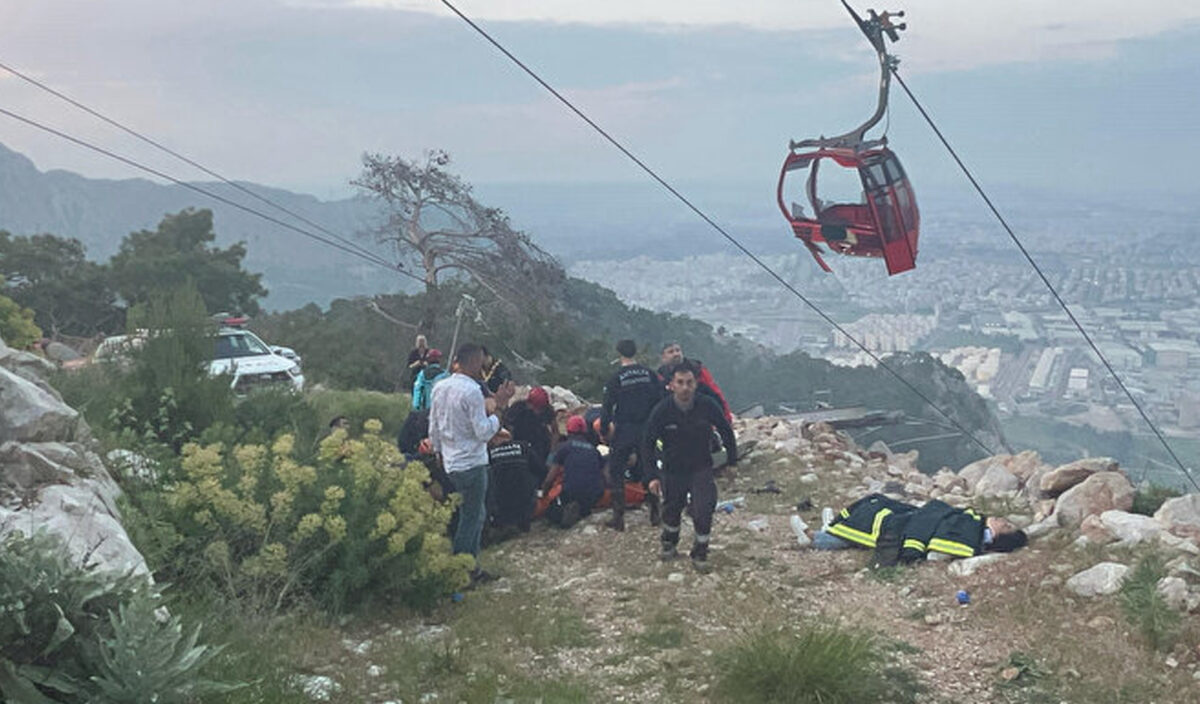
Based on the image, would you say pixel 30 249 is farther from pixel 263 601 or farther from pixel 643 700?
pixel 643 700

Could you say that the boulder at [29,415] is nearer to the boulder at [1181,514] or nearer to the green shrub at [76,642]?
the green shrub at [76,642]

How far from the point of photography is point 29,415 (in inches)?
221

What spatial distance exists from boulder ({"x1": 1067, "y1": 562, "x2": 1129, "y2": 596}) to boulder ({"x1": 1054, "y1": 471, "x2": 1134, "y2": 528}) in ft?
3.98

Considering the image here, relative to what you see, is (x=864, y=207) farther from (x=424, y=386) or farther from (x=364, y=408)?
(x=364, y=408)

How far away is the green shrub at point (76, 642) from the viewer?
10.9ft

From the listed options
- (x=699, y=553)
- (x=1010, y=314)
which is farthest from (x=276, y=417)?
(x=1010, y=314)

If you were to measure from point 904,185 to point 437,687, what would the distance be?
5530mm

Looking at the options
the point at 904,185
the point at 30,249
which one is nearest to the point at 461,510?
the point at 904,185

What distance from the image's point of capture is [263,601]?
18.2 ft

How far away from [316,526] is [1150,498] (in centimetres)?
689

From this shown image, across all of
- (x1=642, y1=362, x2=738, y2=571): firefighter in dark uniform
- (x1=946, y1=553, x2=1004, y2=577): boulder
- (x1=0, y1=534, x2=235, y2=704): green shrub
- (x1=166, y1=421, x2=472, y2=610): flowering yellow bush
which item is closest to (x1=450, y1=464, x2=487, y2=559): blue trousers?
(x1=166, y1=421, x2=472, y2=610): flowering yellow bush

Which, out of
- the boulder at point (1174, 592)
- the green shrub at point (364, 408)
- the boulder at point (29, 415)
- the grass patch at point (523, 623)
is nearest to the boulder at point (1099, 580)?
the boulder at point (1174, 592)

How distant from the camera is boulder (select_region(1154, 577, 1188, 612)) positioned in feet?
18.7

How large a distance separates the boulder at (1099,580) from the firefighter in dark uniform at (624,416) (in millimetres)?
3484
